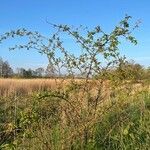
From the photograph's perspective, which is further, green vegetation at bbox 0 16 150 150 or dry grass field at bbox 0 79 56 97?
dry grass field at bbox 0 79 56 97

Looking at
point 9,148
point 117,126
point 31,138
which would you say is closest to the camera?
point 9,148

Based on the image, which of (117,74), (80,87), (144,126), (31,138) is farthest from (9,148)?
(144,126)

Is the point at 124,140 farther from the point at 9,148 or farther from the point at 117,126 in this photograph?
the point at 9,148

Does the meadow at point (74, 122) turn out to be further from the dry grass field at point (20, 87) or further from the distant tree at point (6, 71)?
the distant tree at point (6, 71)

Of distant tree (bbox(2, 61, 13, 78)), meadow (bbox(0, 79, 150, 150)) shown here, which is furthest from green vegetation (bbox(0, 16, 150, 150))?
distant tree (bbox(2, 61, 13, 78))


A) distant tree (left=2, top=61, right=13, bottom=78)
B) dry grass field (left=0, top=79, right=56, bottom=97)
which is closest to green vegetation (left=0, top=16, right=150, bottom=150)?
dry grass field (left=0, top=79, right=56, bottom=97)

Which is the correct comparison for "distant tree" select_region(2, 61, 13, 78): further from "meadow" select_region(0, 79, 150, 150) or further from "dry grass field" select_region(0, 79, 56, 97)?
"meadow" select_region(0, 79, 150, 150)

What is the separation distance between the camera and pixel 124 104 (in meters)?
7.02

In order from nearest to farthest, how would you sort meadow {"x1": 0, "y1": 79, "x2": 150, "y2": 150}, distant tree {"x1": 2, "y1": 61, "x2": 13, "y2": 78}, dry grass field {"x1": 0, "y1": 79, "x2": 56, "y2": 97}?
meadow {"x1": 0, "y1": 79, "x2": 150, "y2": 150}, dry grass field {"x1": 0, "y1": 79, "x2": 56, "y2": 97}, distant tree {"x1": 2, "y1": 61, "x2": 13, "y2": 78}

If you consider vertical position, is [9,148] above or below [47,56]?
below

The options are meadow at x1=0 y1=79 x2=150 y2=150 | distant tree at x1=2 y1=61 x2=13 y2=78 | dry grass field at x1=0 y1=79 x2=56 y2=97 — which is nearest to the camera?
meadow at x1=0 y1=79 x2=150 y2=150

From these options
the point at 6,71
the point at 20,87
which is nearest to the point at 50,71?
the point at 20,87

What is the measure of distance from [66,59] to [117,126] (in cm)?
138

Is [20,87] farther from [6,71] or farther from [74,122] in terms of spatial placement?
[6,71]
